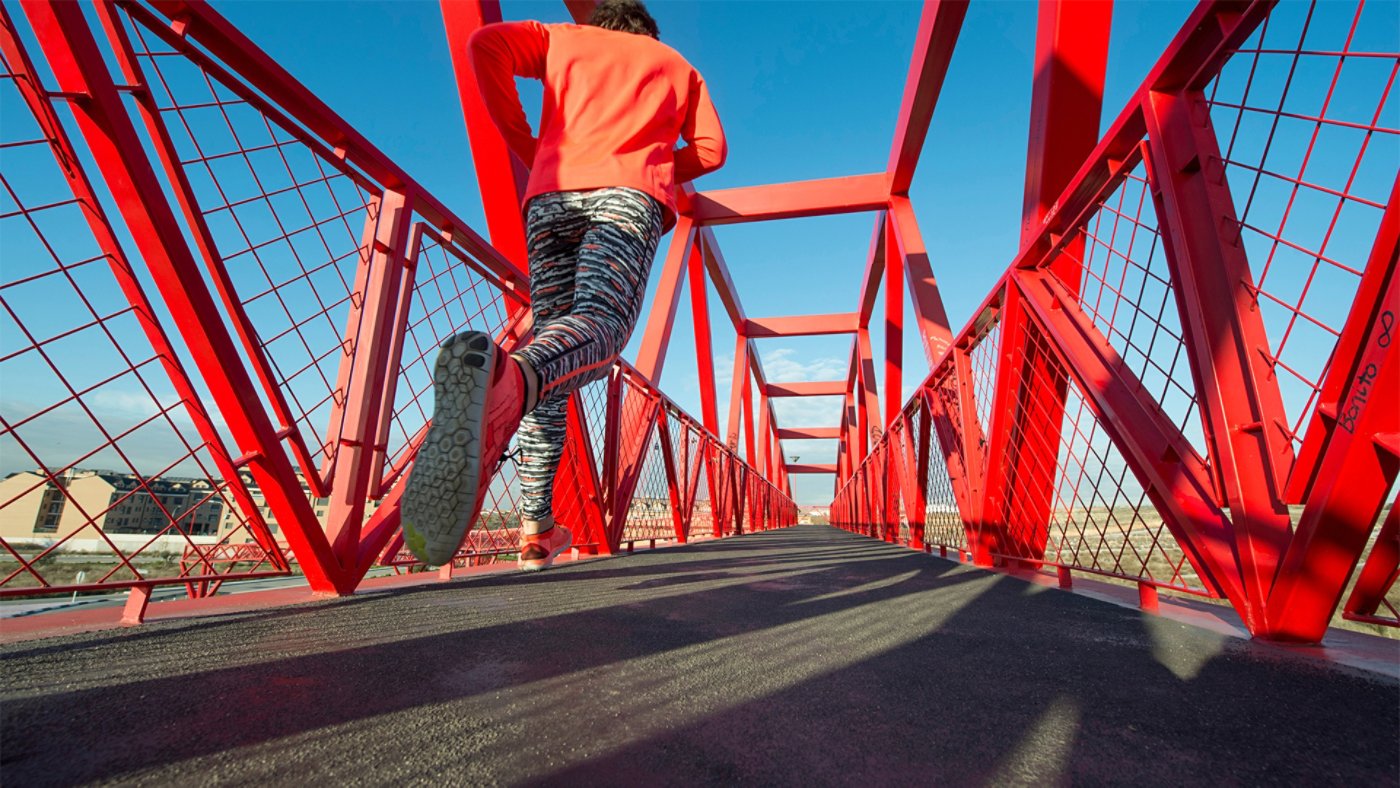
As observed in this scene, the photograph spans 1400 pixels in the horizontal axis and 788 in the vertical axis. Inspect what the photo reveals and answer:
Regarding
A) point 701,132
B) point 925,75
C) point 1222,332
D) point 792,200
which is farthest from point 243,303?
point 792,200

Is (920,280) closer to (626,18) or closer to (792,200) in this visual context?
(792,200)

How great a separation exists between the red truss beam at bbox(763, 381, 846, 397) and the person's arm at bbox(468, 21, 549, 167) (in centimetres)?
1809

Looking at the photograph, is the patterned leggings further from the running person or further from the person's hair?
the person's hair

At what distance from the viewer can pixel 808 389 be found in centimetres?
1984

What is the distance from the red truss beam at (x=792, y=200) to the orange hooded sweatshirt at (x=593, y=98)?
6502mm

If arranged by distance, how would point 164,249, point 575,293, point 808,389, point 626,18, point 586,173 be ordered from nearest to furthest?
point 164,249 → point 575,293 → point 586,173 → point 626,18 → point 808,389

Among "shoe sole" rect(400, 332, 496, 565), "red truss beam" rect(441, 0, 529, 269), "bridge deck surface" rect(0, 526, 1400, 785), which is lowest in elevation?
"bridge deck surface" rect(0, 526, 1400, 785)

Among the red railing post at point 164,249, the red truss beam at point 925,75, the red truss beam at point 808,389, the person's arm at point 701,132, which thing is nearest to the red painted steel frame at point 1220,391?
the person's arm at point 701,132

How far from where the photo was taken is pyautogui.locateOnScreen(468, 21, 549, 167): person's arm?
142cm

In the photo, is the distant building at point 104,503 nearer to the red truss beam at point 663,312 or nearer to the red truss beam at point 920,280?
the red truss beam at point 920,280

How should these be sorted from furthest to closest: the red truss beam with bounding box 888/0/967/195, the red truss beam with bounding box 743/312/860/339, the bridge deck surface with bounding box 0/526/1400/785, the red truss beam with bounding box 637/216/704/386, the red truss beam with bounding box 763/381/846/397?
the red truss beam with bounding box 763/381/846/397
the red truss beam with bounding box 743/312/860/339
the red truss beam with bounding box 637/216/704/386
the red truss beam with bounding box 888/0/967/195
the bridge deck surface with bounding box 0/526/1400/785

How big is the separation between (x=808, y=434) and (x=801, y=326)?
37.6 feet

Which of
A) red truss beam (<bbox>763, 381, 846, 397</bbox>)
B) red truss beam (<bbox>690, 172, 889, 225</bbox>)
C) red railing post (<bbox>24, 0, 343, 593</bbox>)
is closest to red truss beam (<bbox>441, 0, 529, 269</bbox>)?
red railing post (<bbox>24, 0, 343, 593</bbox>)

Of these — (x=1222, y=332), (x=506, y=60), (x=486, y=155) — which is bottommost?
(x=1222, y=332)
